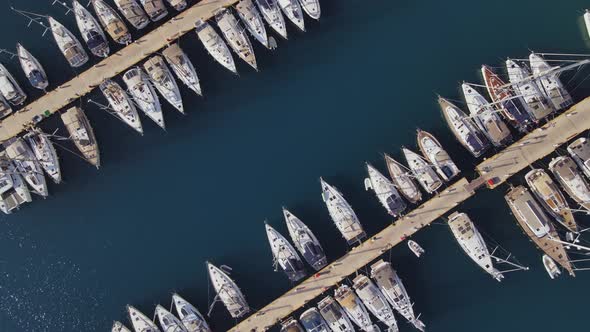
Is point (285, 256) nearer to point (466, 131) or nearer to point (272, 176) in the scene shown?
point (272, 176)

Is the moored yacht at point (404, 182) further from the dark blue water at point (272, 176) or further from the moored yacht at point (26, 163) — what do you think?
the moored yacht at point (26, 163)

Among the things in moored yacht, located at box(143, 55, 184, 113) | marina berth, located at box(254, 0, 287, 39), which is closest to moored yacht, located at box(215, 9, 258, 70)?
marina berth, located at box(254, 0, 287, 39)

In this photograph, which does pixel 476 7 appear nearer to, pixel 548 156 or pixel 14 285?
pixel 548 156

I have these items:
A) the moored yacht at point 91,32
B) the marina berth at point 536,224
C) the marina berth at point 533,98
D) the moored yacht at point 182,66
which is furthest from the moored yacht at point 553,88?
the moored yacht at point 91,32

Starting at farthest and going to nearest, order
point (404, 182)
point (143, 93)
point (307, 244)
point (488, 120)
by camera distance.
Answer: point (143, 93), point (307, 244), point (404, 182), point (488, 120)

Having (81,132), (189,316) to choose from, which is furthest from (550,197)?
(81,132)

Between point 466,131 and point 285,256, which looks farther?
point 285,256

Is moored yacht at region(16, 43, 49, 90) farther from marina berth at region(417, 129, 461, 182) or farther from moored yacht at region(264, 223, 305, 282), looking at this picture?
marina berth at region(417, 129, 461, 182)
